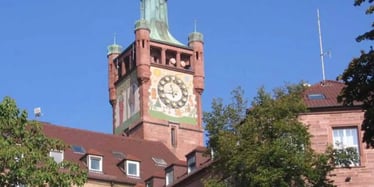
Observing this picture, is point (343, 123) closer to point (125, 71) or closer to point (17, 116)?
point (17, 116)

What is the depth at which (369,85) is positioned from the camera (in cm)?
2725

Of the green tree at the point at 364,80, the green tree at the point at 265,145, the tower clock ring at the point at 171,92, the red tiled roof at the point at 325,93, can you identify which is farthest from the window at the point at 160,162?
the green tree at the point at 364,80

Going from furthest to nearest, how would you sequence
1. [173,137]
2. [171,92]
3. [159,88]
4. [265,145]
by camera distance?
1. [171,92]
2. [159,88]
3. [173,137]
4. [265,145]

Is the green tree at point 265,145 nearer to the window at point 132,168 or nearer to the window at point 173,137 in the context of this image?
the window at point 132,168

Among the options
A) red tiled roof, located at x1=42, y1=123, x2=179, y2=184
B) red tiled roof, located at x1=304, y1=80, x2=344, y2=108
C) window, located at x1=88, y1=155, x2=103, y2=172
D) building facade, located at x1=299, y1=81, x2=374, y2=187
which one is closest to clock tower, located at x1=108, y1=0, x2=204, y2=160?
red tiled roof, located at x1=42, y1=123, x2=179, y2=184

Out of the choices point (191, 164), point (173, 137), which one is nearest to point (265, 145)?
point (191, 164)

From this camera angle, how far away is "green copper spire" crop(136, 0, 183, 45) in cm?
9950

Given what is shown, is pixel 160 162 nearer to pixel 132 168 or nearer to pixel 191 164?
pixel 132 168

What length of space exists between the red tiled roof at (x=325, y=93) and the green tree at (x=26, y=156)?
16.7 meters

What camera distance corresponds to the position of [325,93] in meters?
50.7

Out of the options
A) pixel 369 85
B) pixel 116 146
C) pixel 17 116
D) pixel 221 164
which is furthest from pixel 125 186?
pixel 369 85

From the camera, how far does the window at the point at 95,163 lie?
215 ft

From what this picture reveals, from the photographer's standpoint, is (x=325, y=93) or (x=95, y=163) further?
(x=95, y=163)

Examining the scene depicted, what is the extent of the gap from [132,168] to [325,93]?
21.1m
